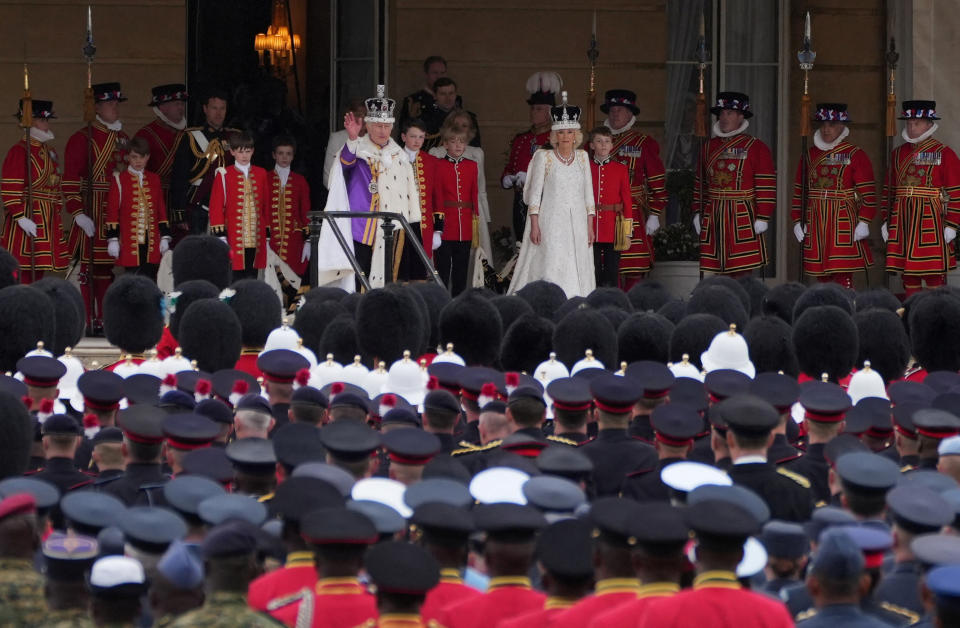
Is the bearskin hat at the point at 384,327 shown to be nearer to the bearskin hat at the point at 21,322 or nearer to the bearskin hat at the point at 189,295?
the bearskin hat at the point at 189,295

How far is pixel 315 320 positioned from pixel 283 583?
4.31 meters

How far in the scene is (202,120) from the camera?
13.8m

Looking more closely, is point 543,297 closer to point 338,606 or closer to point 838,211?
point 838,211

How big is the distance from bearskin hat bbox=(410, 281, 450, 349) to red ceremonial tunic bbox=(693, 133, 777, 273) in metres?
4.49

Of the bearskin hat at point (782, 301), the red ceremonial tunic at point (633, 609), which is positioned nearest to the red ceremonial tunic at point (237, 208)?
the bearskin hat at point (782, 301)

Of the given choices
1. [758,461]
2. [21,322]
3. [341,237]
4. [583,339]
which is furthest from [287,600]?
[341,237]

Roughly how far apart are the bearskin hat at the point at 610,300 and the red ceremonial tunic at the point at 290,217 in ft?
14.6

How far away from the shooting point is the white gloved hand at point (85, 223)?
1246cm

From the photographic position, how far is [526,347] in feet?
25.6

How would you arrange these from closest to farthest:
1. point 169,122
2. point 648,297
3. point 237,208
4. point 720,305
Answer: point 720,305, point 648,297, point 237,208, point 169,122

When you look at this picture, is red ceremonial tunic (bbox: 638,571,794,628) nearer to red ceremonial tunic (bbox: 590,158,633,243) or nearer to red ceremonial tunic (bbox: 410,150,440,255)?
red ceremonial tunic (bbox: 410,150,440,255)

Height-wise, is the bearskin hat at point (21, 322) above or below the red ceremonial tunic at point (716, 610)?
above

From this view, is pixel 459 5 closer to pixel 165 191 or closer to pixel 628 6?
pixel 628 6

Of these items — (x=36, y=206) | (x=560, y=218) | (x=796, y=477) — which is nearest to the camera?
(x=796, y=477)
